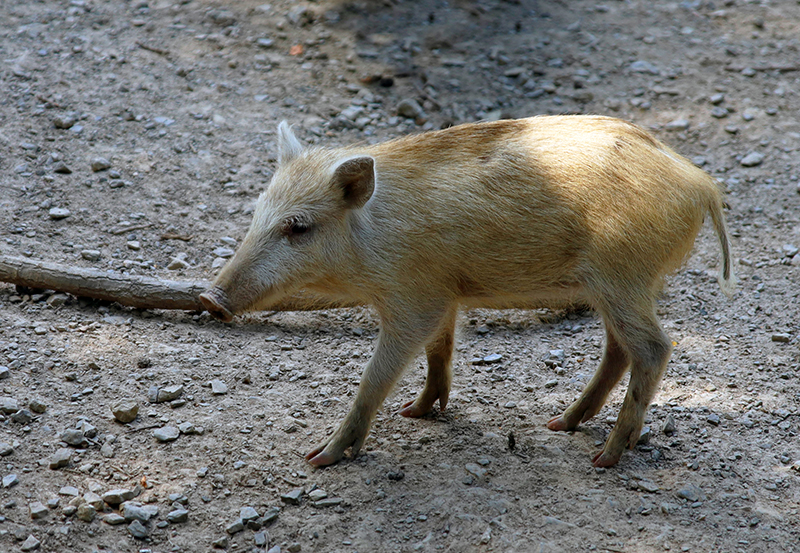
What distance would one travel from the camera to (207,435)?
4109 mm

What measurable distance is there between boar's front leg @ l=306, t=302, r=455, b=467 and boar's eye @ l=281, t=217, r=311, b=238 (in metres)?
0.57

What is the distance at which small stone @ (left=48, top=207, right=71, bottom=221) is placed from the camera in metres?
5.53

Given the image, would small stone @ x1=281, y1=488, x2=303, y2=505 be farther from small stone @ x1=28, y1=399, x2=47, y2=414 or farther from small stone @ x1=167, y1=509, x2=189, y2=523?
small stone @ x1=28, y1=399, x2=47, y2=414

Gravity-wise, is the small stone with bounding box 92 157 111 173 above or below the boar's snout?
below

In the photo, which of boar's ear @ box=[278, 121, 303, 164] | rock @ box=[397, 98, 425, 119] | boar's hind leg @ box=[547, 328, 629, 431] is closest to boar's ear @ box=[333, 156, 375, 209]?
boar's ear @ box=[278, 121, 303, 164]

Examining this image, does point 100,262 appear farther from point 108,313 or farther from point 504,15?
point 504,15

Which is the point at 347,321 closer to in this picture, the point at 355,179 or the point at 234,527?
the point at 355,179

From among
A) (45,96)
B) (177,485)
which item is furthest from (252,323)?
(45,96)

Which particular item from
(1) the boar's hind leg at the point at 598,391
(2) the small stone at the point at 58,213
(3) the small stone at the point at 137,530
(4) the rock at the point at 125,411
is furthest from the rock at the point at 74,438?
(1) the boar's hind leg at the point at 598,391

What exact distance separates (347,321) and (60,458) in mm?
2104

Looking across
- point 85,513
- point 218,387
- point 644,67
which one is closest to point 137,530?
point 85,513

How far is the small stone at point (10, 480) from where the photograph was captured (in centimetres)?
355

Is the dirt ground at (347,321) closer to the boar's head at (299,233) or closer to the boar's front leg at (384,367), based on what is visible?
the boar's front leg at (384,367)

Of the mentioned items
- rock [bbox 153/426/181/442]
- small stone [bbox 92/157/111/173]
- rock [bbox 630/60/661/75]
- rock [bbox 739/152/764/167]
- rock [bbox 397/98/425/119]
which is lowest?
rock [bbox 153/426/181/442]
